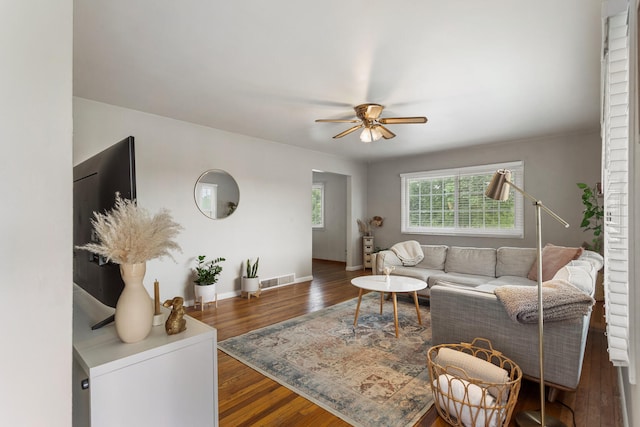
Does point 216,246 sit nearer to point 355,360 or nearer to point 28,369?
point 355,360

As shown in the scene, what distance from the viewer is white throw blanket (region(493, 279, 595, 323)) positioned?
5.62 feet

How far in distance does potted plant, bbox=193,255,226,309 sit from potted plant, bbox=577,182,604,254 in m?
4.76

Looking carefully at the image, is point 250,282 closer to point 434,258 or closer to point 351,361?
point 351,361

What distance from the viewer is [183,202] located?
3891 millimetres

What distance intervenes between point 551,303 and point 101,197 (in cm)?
235

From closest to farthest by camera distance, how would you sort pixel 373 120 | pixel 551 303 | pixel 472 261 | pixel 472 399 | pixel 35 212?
pixel 35 212 < pixel 472 399 < pixel 551 303 < pixel 373 120 < pixel 472 261

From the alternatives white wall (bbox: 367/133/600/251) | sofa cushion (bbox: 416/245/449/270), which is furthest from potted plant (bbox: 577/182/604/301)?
sofa cushion (bbox: 416/245/449/270)

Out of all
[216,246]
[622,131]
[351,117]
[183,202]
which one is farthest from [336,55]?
[216,246]

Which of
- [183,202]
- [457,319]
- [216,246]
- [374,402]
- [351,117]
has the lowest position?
[374,402]

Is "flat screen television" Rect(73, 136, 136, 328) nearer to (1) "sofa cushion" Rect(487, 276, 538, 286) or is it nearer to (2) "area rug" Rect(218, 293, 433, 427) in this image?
(2) "area rug" Rect(218, 293, 433, 427)

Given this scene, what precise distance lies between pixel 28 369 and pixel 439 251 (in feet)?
14.4

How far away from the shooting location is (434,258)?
14.3 ft

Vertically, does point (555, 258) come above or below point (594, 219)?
below

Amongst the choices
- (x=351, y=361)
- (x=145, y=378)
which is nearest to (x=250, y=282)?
(x=351, y=361)
